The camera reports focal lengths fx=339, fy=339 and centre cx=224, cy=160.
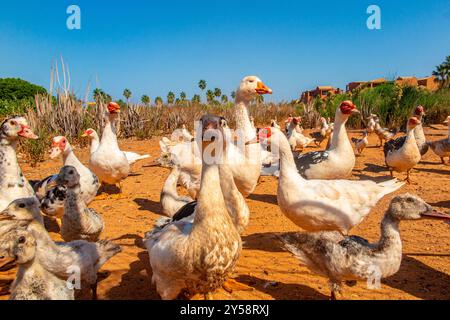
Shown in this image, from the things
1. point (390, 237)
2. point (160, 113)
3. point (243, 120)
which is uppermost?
point (160, 113)

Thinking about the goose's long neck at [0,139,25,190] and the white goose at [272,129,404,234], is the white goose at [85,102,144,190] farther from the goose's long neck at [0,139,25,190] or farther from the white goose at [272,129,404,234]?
the white goose at [272,129,404,234]

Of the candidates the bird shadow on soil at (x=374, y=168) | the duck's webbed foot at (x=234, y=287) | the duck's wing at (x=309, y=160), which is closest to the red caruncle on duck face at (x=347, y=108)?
the duck's wing at (x=309, y=160)

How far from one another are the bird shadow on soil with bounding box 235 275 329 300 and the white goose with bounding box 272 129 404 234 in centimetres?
84

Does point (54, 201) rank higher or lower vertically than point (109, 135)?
lower

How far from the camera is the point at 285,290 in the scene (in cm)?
342

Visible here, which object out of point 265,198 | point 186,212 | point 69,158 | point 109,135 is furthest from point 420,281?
point 109,135

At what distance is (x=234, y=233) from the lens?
286cm

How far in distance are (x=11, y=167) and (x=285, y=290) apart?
136 inches

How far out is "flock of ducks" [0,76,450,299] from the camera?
2701 mm

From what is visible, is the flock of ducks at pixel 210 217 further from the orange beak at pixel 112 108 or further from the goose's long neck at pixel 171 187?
the orange beak at pixel 112 108

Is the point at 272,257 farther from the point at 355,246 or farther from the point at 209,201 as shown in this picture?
the point at 209,201

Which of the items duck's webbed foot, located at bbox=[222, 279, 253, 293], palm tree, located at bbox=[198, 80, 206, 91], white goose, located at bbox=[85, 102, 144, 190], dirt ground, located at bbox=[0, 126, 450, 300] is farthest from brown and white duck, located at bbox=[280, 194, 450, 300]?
palm tree, located at bbox=[198, 80, 206, 91]
